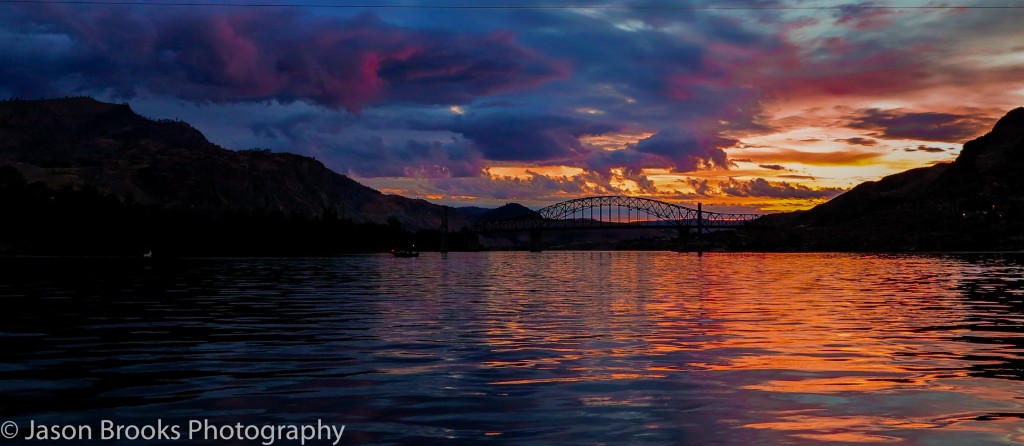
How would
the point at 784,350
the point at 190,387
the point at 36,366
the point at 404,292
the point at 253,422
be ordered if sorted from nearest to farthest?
the point at 253,422 → the point at 190,387 → the point at 36,366 → the point at 784,350 → the point at 404,292

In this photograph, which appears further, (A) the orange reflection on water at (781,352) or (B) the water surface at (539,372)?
(A) the orange reflection on water at (781,352)

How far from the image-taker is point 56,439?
13977 millimetres

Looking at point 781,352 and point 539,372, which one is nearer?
point 539,372

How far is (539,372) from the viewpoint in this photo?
843 inches

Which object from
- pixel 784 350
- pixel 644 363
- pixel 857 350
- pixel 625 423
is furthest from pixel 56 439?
pixel 857 350

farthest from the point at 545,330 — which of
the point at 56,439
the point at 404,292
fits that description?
the point at 404,292

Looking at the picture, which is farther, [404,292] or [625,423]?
[404,292]

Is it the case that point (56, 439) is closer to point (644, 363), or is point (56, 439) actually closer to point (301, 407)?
point (301, 407)

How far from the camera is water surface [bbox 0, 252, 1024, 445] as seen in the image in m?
15.2

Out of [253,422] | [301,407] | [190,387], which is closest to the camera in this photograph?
[253,422]

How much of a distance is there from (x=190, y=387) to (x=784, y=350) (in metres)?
17.3

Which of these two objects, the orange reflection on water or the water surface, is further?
the orange reflection on water

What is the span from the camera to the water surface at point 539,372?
50.0 feet

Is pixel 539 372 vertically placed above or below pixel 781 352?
above
